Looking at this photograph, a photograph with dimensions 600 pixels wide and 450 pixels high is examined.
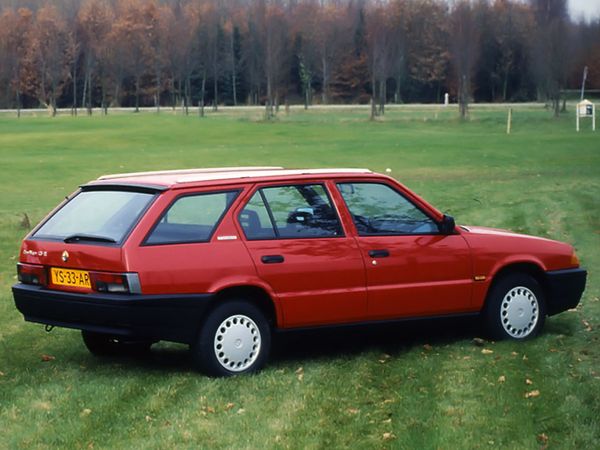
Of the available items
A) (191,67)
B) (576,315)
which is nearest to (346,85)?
(191,67)

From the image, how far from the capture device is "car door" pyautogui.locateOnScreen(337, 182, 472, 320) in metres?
9.17

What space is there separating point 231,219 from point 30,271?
157 centimetres

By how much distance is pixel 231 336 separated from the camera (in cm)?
849

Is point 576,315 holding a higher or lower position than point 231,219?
lower

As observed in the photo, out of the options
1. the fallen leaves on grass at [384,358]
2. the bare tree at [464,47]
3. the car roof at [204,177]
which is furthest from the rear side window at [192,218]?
the bare tree at [464,47]

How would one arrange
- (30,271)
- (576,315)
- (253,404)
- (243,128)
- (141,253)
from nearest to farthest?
(253,404) → (141,253) → (30,271) → (576,315) → (243,128)

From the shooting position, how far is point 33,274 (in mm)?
8727

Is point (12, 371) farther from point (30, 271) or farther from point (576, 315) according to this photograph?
point (576, 315)

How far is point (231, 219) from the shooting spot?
8.68 m

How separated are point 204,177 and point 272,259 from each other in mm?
863

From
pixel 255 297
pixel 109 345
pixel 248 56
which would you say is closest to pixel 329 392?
pixel 255 297

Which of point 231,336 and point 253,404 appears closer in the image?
point 253,404

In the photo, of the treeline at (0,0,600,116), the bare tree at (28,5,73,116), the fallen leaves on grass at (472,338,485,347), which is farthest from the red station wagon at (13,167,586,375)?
the bare tree at (28,5,73,116)

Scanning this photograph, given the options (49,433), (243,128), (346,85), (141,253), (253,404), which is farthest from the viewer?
(346,85)
